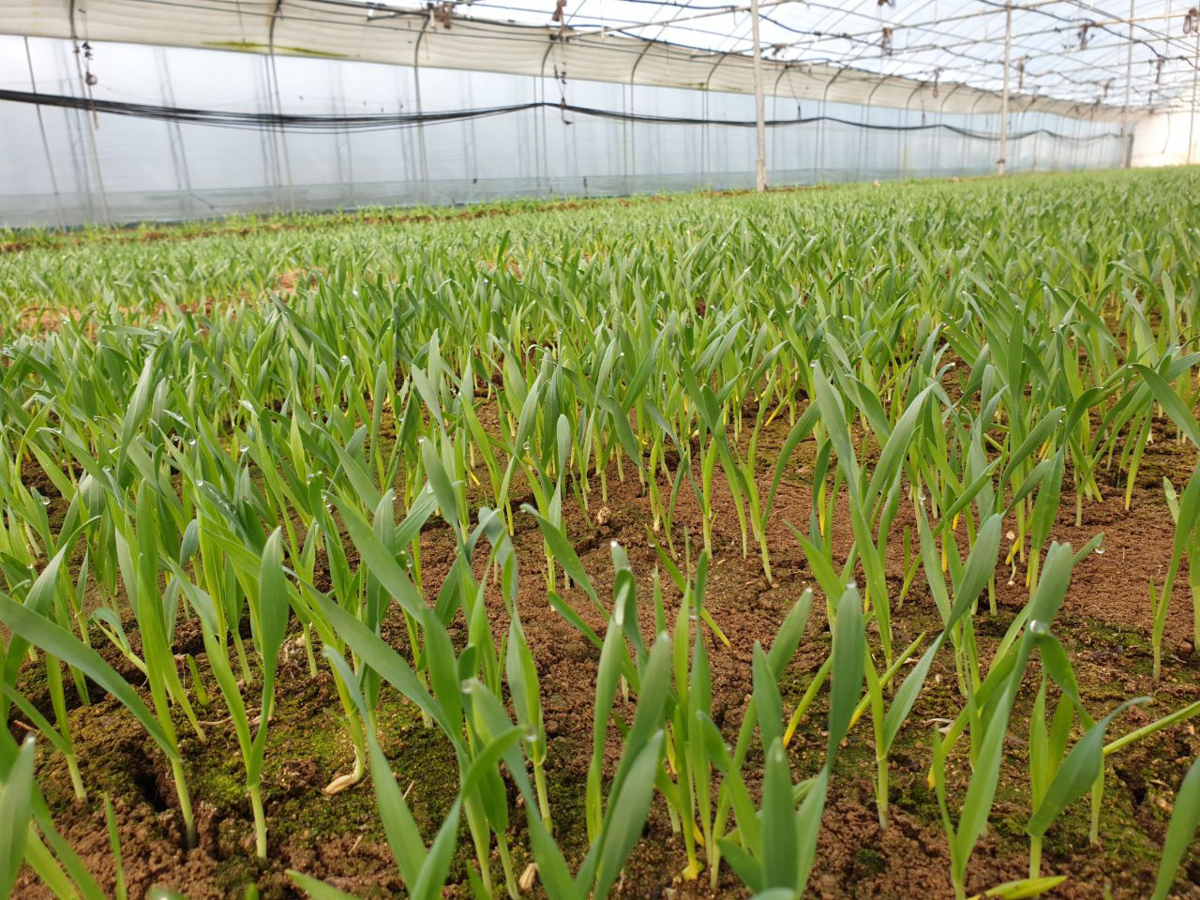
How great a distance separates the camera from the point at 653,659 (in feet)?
1.50

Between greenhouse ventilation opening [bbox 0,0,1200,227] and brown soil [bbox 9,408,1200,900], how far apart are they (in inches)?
461

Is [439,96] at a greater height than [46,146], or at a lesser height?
greater

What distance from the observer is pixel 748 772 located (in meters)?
0.74

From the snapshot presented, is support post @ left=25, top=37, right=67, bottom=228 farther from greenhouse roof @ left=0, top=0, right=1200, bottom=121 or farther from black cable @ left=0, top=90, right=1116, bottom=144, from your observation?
greenhouse roof @ left=0, top=0, right=1200, bottom=121

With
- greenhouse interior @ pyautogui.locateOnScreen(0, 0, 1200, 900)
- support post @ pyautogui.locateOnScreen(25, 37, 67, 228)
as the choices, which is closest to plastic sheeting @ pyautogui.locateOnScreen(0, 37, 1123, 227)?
support post @ pyautogui.locateOnScreen(25, 37, 67, 228)

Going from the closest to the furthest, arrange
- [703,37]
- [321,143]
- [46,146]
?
1. [46,146]
2. [321,143]
3. [703,37]

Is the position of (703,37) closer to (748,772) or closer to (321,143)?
(321,143)

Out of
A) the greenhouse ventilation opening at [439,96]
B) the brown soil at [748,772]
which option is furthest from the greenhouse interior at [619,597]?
the greenhouse ventilation opening at [439,96]

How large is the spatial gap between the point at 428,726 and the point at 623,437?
1.51ft

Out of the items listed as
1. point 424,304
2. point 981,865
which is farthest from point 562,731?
point 424,304

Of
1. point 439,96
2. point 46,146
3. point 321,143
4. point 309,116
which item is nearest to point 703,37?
point 439,96

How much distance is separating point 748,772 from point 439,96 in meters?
14.5

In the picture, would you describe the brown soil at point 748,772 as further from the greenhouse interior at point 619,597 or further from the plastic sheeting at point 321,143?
the plastic sheeting at point 321,143

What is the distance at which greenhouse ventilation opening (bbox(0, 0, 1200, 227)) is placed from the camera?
10.1m
